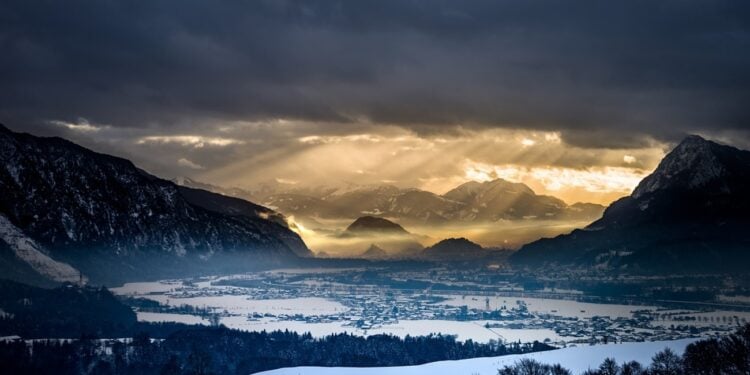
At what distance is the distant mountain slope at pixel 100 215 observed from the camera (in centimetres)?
13038

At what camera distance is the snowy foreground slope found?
6269 centimetres

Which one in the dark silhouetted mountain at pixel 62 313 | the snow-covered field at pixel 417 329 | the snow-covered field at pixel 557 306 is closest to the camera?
the dark silhouetted mountain at pixel 62 313

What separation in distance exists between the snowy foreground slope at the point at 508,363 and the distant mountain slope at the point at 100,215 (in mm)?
72409

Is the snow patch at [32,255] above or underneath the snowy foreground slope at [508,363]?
above

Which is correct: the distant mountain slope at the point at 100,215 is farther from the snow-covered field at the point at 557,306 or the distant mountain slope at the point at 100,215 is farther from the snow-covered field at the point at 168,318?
the snow-covered field at the point at 557,306

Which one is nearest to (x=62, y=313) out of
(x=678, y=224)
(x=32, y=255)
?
(x=32, y=255)

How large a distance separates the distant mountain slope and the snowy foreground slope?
238ft

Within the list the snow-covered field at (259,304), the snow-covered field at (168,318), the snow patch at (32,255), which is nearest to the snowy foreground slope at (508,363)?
the snow-covered field at (168,318)

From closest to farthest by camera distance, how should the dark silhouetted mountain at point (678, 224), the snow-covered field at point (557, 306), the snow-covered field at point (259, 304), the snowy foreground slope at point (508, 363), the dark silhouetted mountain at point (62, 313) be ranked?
the snowy foreground slope at point (508, 363) < the dark silhouetted mountain at point (62, 313) < the snow-covered field at point (557, 306) < the snow-covered field at point (259, 304) < the dark silhouetted mountain at point (678, 224)

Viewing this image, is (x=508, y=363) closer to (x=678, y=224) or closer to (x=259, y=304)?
(x=259, y=304)

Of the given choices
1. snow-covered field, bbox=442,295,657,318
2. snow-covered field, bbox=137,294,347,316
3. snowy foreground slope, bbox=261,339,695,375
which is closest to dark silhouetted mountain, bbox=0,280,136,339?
snow-covered field, bbox=137,294,347,316

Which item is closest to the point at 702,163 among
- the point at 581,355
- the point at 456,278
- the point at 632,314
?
the point at 456,278

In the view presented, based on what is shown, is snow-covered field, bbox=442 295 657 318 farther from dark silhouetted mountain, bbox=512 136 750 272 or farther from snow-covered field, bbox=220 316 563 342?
dark silhouetted mountain, bbox=512 136 750 272

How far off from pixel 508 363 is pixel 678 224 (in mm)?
104614
